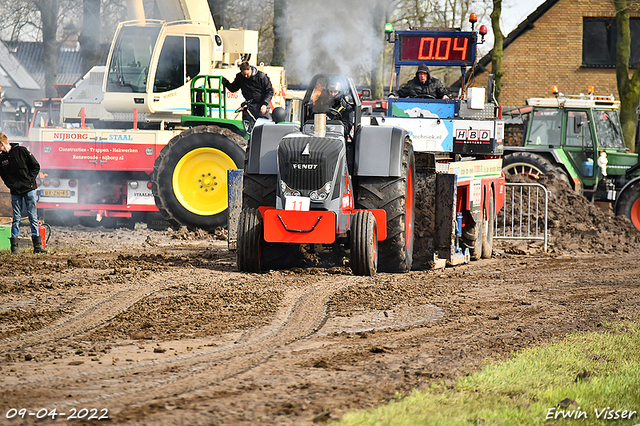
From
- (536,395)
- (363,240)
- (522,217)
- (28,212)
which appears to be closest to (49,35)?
(28,212)

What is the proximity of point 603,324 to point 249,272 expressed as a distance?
372 cm

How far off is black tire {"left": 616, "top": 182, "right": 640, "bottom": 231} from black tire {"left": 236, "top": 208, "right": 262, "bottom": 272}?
8.81m

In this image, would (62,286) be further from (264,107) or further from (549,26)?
(549,26)

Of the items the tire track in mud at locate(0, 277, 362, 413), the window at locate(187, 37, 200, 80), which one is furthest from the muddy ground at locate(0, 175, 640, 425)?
the window at locate(187, 37, 200, 80)

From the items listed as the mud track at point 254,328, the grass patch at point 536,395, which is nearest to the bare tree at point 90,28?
the mud track at point 254,328

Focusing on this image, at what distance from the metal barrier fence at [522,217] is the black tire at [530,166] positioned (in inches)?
45.4

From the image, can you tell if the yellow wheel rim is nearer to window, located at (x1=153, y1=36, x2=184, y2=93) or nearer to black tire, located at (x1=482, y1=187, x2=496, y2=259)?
window, located at (x1=153, y1=36, x2=184, y2=93)

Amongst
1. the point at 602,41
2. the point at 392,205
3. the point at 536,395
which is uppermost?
the point at 602,41

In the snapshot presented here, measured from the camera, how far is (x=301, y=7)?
35.7 feet

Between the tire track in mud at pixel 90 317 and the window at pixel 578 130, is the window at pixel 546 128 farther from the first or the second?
the tire track in mud at pixel 90 317

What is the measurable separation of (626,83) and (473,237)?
14.1 metres

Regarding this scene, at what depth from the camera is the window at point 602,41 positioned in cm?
3412

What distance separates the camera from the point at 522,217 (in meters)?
13.6

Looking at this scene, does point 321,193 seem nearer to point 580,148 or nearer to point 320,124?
point 320,124
